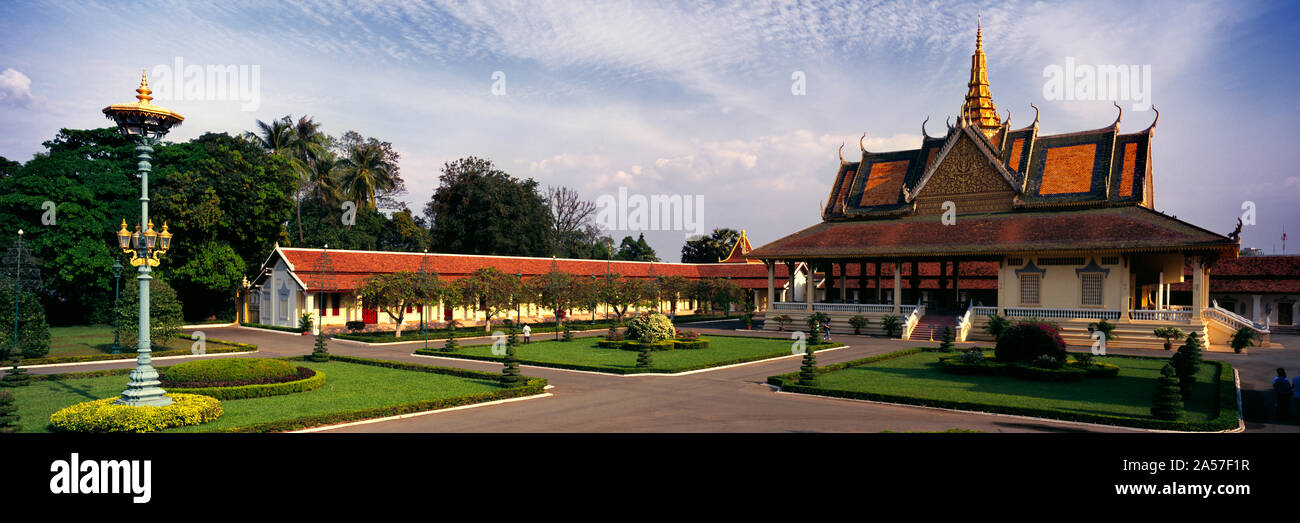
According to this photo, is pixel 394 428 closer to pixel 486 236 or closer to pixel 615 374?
pixel 615 374

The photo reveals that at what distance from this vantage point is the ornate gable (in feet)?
127

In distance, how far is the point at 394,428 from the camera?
43.8 ft

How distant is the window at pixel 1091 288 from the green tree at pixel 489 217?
4162 cm

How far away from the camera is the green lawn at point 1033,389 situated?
50.6 feet

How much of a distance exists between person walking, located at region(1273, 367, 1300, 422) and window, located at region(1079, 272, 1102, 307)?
63.7 feet

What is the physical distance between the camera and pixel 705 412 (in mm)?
15102

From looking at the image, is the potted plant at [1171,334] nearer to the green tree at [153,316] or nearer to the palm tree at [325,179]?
the green tree at [153,316]

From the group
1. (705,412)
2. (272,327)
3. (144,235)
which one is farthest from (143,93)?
(272,327)

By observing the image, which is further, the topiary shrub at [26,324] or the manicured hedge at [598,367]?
the topiary shrub at [26,324]

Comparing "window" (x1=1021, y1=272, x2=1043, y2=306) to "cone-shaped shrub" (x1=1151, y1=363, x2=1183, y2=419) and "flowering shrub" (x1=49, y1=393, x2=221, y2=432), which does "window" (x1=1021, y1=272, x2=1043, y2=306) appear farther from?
"flowering shrub" (x1=49, y1=393, x2=221, y2=432)

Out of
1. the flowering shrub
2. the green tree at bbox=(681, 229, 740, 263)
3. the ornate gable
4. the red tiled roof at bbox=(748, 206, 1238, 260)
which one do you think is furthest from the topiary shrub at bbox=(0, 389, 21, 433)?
the green tree at bbox=(681, 229, 740, 263)

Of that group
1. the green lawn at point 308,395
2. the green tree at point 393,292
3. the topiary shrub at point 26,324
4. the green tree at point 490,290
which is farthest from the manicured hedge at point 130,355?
the green tree at point 490,290
